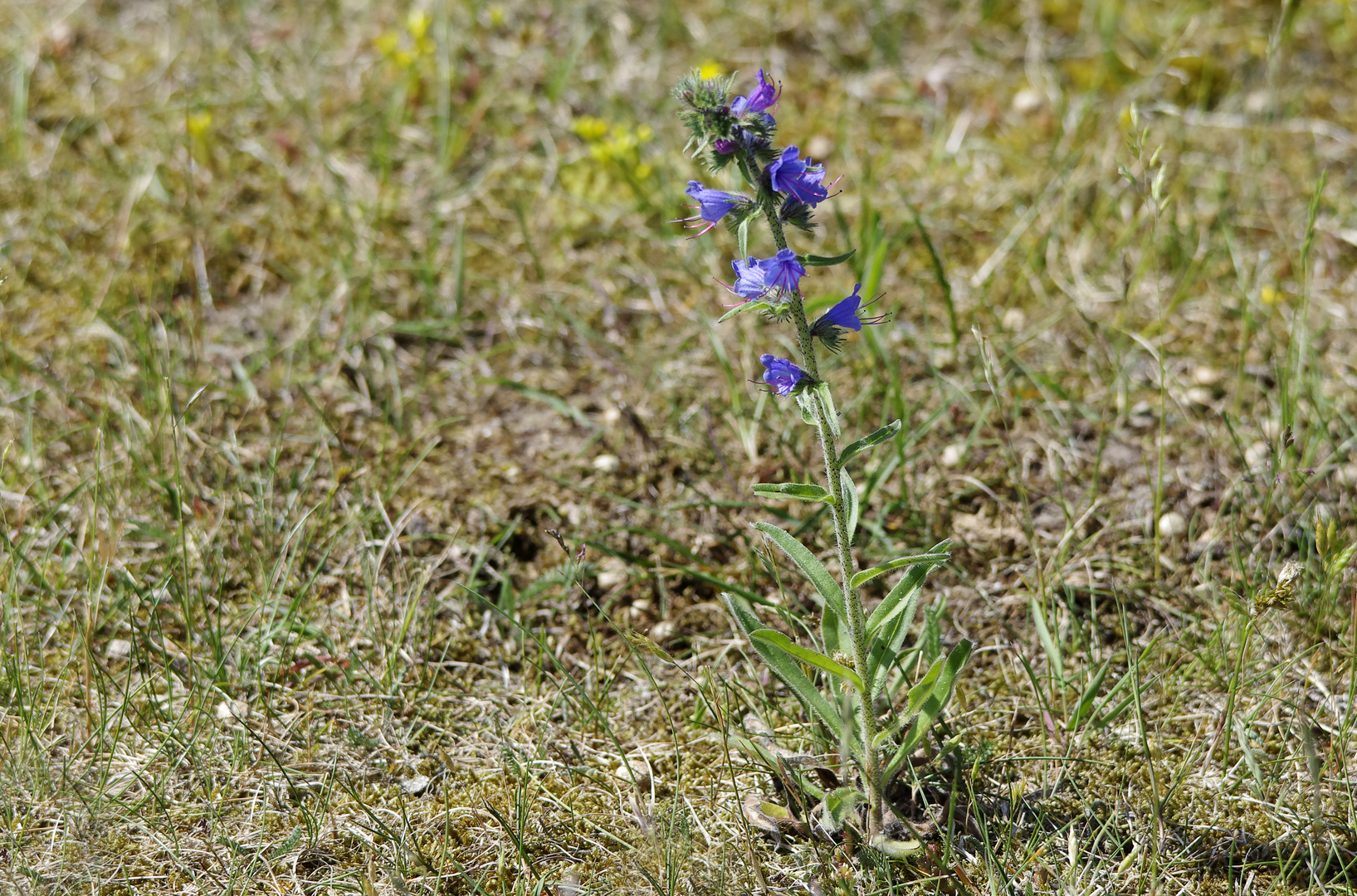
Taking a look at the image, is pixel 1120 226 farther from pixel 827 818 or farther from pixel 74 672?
pixel 74 672

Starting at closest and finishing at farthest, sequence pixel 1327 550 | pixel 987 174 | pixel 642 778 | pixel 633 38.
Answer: pixel 1327 550 → pixel 642 778 → pixel 987 174 → pixel 633 38

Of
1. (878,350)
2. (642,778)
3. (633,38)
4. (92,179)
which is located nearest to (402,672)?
(642,778)

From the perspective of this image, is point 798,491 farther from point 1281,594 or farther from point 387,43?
point 387,43

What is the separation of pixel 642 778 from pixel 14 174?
4.23 metres

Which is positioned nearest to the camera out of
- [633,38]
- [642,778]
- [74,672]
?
[642,778]

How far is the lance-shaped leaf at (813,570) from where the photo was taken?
2.47 meters

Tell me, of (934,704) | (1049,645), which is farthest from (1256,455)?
(934,704)

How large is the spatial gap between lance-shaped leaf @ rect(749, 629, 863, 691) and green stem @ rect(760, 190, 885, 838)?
93 mm

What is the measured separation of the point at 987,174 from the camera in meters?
4.83

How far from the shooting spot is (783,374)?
2205 millimetres

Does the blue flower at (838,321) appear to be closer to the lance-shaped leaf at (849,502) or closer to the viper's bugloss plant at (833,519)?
the viper's bugloss plant at (833,519)

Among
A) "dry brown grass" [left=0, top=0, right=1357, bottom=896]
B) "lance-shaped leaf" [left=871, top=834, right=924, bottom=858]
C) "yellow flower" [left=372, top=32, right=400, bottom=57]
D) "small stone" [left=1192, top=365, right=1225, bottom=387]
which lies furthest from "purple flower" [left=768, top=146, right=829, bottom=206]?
"yellow flower" [left=372, top=32, right=400, bottom=57]

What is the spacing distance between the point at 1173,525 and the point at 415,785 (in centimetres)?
256

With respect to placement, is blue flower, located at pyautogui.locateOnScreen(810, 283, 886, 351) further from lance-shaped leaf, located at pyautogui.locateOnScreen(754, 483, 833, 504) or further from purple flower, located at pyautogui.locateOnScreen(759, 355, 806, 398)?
lance-shaped leaf, located at pyautogui.locateOnScreen(754, 483, 833, 504)
